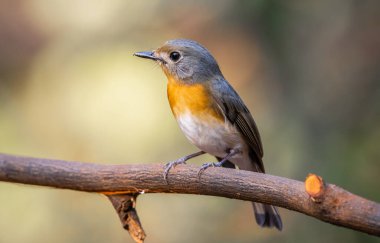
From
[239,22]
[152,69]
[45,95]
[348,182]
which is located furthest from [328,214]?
[45,95]

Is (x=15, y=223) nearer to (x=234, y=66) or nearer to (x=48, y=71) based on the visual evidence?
(x=48, y=71)

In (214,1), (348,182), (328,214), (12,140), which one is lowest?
(328,214)

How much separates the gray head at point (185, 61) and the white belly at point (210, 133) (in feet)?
0.94

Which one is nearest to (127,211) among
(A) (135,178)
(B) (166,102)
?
(A) (135,178)

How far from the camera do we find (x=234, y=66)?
602cm

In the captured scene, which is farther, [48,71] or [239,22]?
[48,71]

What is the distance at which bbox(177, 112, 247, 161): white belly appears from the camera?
13.3ft

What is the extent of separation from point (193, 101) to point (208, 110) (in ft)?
0.34

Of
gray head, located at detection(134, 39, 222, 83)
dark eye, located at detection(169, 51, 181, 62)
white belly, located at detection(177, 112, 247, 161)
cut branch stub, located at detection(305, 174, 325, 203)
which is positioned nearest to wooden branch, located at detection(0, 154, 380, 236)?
cut branch stub, located at detection(305, 174, 325, 203)

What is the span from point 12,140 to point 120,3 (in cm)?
144

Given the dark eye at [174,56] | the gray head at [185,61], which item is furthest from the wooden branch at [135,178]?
the dark eye at [174,56]

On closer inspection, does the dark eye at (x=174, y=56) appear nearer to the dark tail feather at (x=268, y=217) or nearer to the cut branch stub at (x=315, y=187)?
the dark tail feather at (x=268, y=217)

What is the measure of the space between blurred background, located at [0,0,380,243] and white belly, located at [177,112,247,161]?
0.68m

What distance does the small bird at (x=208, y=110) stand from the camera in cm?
407
